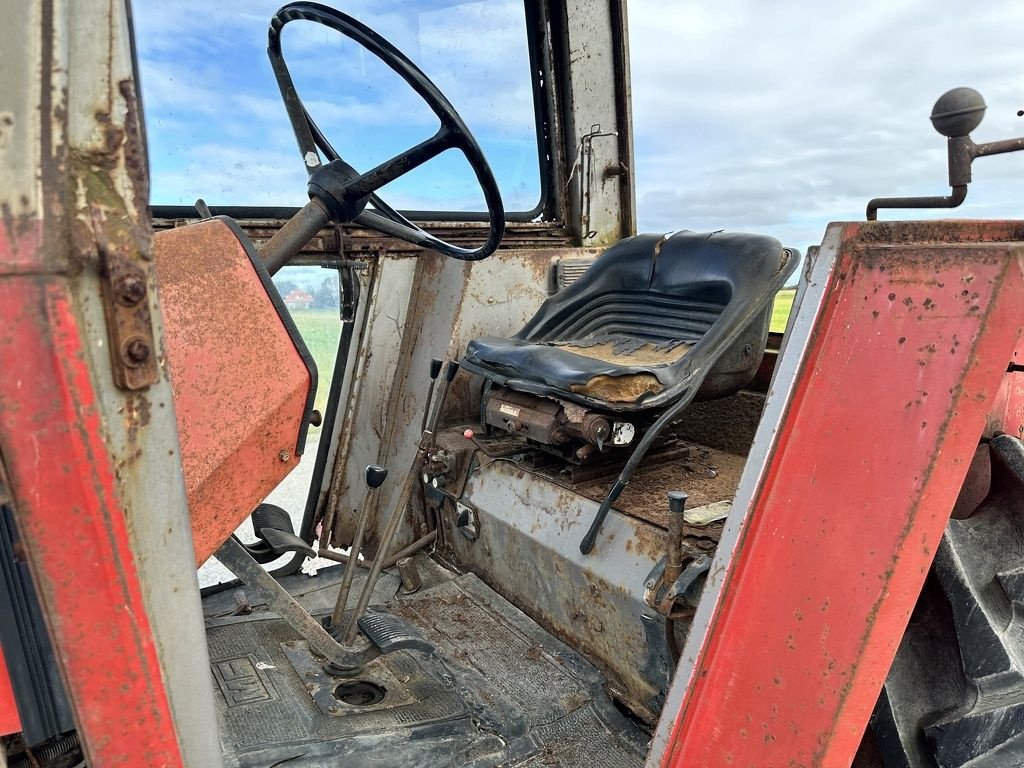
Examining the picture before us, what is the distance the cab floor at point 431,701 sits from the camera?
1.41 metres

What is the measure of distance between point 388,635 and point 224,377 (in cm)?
79

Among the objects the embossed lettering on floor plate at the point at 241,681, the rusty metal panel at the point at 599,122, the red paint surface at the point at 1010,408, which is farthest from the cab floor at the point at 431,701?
the rusty metal panel at the point at 599,122

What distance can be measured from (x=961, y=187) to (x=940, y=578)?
19.2 inches

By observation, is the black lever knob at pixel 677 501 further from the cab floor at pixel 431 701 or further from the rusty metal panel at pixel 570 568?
the cab floor at pixel 431 701

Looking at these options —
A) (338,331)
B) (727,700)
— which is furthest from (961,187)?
(338,331)

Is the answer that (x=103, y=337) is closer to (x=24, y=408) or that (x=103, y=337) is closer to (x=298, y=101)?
(x=24, y=408)

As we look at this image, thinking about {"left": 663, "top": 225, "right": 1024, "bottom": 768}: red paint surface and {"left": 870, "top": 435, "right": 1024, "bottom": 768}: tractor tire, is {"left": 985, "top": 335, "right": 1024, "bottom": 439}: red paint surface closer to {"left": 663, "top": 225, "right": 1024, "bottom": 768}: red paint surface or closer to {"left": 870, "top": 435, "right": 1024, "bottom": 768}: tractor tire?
{"left": 870, "top": 435, "right": 1024, "bottom": 768}: tractor tire

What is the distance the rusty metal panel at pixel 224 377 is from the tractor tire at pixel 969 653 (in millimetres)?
819

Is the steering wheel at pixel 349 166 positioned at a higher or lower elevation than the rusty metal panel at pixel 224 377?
higher

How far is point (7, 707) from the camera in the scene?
0.71 metres

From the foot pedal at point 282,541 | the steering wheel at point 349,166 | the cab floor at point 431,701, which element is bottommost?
the cab floor at point 431,701

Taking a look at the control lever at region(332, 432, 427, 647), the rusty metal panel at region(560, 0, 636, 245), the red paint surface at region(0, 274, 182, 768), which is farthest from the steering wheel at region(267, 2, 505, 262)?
the rusty metal panel at region(560, 0, 636, 245)

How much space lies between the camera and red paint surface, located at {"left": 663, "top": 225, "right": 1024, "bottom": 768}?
77 centimetres

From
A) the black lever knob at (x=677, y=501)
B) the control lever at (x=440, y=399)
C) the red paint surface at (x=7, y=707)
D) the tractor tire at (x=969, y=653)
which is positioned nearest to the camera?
the red paint surface at (x=7, y=707)
